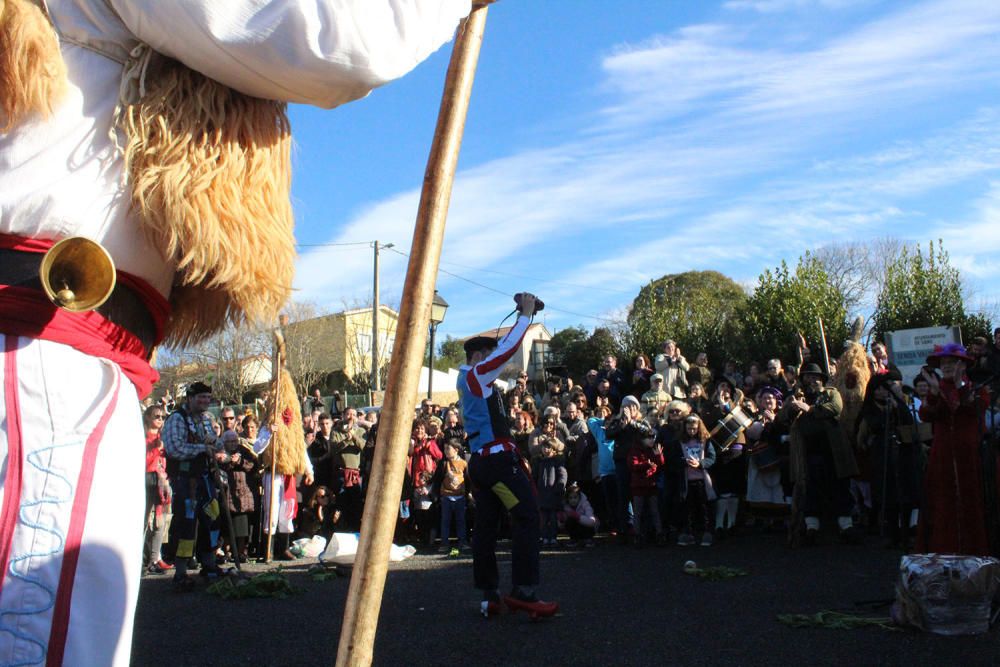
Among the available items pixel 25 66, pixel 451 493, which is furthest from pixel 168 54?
pixel 451 493

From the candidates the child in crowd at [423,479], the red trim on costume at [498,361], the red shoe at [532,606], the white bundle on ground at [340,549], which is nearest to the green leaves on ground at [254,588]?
the white bundle on ground at [340,549]

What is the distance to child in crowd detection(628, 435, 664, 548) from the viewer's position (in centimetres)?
1074

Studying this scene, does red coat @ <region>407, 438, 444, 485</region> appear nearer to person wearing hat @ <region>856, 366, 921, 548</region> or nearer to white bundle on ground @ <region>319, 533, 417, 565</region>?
white bundle on ground @ <region>319, 533, 417, 565</region>

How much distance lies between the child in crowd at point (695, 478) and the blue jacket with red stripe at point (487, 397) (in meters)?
4.78

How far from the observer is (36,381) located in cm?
140

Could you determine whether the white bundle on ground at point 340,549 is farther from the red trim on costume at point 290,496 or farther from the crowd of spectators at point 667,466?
the red trim on costume at point 290,496

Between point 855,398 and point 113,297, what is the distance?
10.3 metres

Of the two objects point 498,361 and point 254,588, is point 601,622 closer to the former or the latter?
point 498,361

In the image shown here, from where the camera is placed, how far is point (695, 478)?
1080 cm

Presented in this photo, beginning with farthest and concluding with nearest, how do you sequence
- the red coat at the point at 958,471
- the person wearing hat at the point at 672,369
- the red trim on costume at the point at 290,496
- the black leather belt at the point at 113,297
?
the person wearing hat at the point at 672,369 < the red trim on costume at the point at 290,496 < the red coat at the point at 958,471 < the black leather belt at the point at 113,297

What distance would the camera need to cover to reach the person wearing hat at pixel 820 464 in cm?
997

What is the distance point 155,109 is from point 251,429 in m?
10.3

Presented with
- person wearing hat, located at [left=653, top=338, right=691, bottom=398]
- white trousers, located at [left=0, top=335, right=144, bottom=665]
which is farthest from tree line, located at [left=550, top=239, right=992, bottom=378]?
white trousers, located at [left=0, top=335, right=144, bottom=665]

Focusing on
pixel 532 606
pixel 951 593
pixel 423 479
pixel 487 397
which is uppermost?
pixel 487 397
